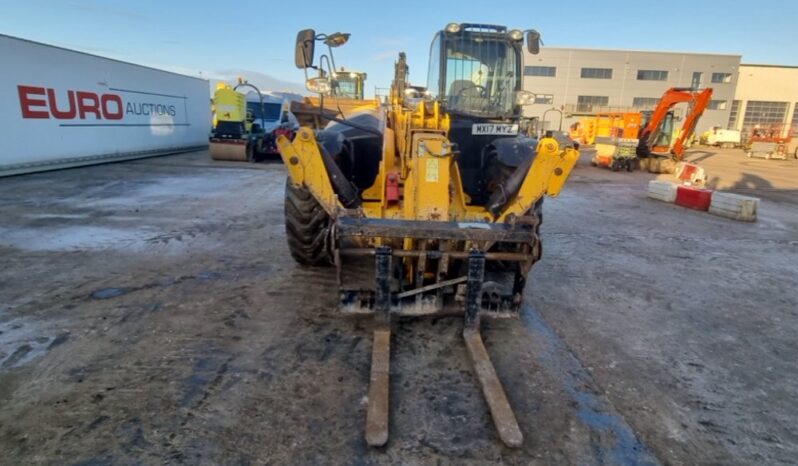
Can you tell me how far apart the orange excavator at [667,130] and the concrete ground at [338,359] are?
12.1m

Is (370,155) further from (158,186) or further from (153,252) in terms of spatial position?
(158,186)

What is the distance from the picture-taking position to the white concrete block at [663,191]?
33.6 ft

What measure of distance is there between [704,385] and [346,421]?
2467mm

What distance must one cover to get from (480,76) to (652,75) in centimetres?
4779

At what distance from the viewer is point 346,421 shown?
2.56 meters

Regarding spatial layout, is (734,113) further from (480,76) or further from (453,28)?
(453,28)

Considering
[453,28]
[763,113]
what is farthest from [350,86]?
[763,113]

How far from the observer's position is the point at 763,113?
46.6 meters

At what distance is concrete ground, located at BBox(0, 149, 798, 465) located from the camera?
242 centimetres

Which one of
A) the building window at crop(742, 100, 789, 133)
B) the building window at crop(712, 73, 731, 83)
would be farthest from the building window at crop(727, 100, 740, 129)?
the building window at crop(712, 73, 731, 83)

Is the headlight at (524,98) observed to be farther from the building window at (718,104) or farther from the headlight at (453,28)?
the building window at (718,104)

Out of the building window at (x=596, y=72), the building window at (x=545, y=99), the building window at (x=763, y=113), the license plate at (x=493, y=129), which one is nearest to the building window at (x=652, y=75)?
the building window at (x=596, y=72)

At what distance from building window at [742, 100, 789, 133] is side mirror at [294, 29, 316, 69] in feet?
183

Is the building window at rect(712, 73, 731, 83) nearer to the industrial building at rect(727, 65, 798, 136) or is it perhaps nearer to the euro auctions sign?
the industrial building at rect(727, 65, 798, 136)
